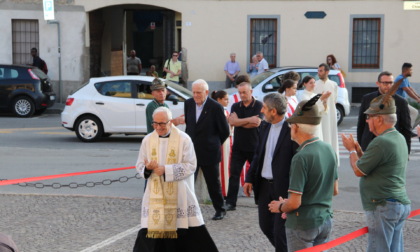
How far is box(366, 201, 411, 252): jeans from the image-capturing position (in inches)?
246

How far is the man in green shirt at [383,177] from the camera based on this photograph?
6172 mm

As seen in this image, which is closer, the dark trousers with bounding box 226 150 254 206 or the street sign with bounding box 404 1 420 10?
the dark trousers with bounding box 226 150 254 206

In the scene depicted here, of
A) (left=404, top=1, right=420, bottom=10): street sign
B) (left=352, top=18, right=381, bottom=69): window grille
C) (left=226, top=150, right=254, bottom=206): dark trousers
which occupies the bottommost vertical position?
(left=226, top=150, right=254, bottom=206): dark trousers

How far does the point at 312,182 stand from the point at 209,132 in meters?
4.20

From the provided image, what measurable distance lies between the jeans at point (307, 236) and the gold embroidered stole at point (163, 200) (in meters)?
1.60

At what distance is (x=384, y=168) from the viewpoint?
20.4 feet

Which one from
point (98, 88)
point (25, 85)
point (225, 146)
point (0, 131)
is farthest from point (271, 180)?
point (25, 85)

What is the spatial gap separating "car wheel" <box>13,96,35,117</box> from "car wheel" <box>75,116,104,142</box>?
6.22 metres

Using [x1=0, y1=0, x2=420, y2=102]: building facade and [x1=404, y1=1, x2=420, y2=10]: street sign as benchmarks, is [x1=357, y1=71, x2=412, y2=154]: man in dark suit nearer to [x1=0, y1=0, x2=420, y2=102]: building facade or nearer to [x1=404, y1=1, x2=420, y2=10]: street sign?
[x1=0, y1=0, x2=420, y2=102]: building facade

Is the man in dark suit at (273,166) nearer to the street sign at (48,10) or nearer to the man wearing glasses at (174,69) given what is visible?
the man wearing glasses at (174,69)

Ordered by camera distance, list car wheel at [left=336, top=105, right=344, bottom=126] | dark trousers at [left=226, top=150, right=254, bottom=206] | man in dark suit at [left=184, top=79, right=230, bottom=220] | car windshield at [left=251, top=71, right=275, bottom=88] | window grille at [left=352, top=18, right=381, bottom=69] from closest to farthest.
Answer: man in dark suit at [left=184, top=79, right=230, bottom=220] < dark trousers at [left=226, top=150, right=254, bottom=206] < car windshield at [left=251, top=71, right=275, bottom=88] < car wheel at [left=336, top=105, right=344, bottom=126] < window grille at [left=352, top=18, right=381, bottom=69]

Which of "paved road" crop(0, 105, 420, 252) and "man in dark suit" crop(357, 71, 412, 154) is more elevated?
"man in dark suit" crop(357, 71, 412, 154)

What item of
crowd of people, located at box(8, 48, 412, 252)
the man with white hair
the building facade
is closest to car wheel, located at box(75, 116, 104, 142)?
crowd of people, located at box(8, 48, 412, 252)

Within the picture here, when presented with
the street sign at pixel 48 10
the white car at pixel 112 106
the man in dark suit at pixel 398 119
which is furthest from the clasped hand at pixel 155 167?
the street sign at pixel 48 10
